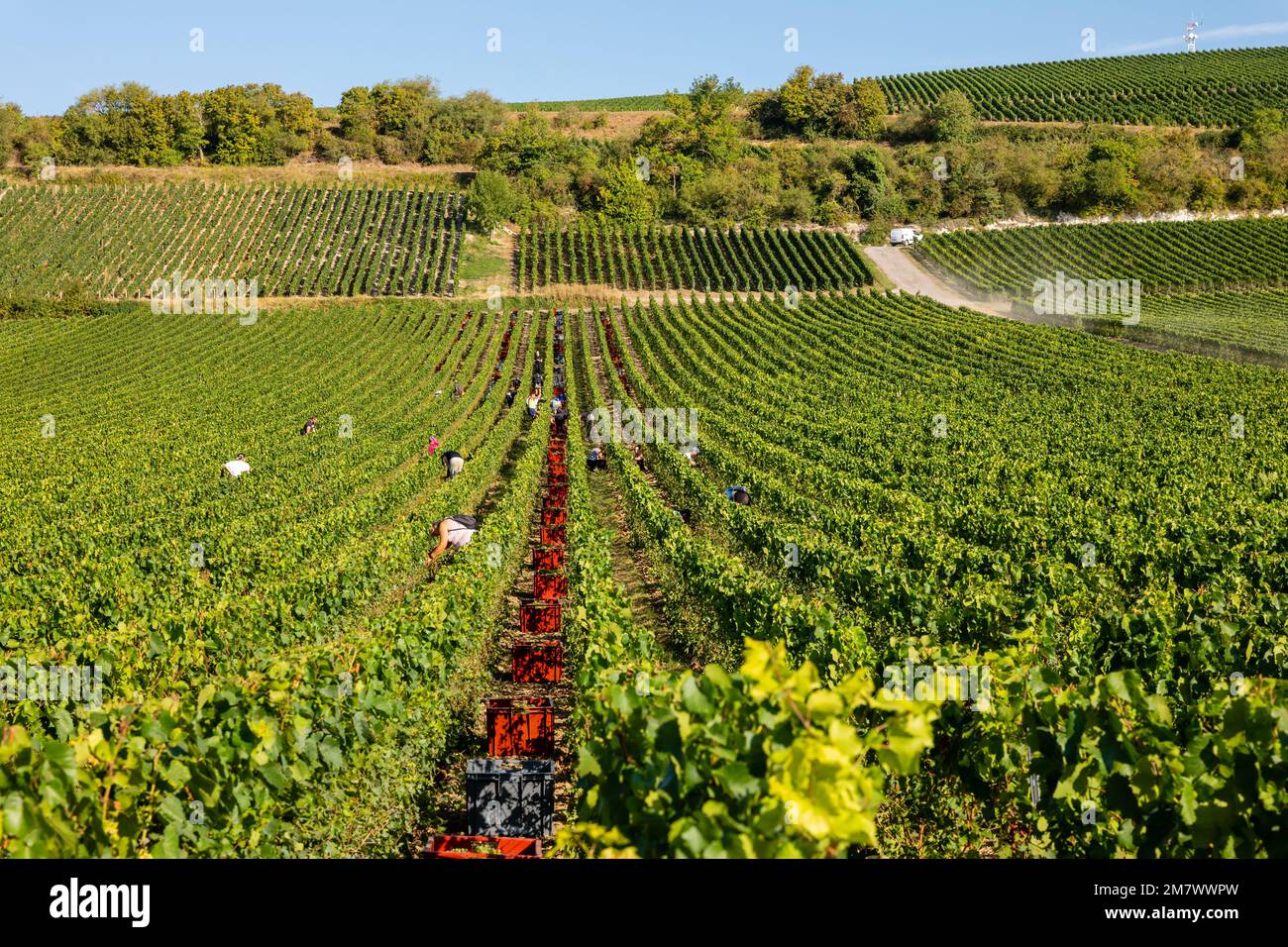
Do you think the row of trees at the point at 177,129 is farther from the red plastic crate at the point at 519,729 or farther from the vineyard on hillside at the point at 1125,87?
the red plastic crate at the point at 519,729

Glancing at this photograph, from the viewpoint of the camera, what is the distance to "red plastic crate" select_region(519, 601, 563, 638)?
46.9ft

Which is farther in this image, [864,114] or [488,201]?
[864,114]

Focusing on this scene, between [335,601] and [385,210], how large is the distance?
83375 mm

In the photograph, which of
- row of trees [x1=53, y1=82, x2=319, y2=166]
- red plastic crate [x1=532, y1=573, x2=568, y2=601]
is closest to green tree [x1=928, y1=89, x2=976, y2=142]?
row of trees [x1=53, y1=82, x2=319, y2=166]

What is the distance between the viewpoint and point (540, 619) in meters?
14.4

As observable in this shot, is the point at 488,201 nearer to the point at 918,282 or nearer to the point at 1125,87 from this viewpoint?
the point at 918,282

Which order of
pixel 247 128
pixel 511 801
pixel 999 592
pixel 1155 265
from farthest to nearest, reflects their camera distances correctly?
pixel 247 128 → pixel 1155 265 → pixel 999 592 → pixel 511 801

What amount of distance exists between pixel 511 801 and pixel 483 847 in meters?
0.52

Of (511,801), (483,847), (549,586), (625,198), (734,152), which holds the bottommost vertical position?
(483,847)

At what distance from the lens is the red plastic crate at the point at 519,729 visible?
9820 mm

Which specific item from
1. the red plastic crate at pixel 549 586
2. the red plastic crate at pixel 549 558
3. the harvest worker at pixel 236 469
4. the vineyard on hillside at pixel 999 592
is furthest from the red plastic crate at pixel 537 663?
the harvest worker at pixel 236 469

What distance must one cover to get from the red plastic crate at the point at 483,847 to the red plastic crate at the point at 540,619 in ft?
20.8

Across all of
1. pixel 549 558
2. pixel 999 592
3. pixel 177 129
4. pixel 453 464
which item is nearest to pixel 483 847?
pixel 999 592

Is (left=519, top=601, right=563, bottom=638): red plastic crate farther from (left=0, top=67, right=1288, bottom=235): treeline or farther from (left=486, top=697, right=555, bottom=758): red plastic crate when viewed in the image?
(left=0, top=67, right=1288, bottom=235): treeline
